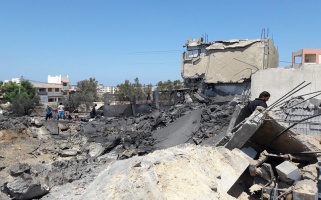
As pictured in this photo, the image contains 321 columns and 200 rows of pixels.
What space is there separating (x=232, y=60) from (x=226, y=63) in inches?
16.5

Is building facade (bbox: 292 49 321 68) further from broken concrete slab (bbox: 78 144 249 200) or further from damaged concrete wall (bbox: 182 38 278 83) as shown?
broken concrete slab (bbox: 78 144 249 200)

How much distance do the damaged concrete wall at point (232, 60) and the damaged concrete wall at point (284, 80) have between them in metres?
2.30

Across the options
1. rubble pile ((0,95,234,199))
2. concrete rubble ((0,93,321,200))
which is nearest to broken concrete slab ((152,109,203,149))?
rubble pile ((0,95,234,199))

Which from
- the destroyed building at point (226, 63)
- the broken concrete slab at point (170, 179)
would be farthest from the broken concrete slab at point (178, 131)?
the destroyed building at point (226, 63)

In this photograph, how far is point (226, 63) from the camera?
19578mm

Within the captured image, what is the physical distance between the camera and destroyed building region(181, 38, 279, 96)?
18.8 metres

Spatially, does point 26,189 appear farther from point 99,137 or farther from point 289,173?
point 99,137

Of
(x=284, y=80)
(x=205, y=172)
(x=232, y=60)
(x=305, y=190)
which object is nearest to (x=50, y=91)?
(x=232, y=60)

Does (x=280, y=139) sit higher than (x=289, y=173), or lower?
higher

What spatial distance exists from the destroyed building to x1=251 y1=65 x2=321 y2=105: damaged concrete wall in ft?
6.01

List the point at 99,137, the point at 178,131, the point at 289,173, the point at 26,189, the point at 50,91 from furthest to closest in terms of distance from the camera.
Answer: the point at 50,91
the point at 99,137
the point at 178,131
the point at 26,189
the point at 289,173

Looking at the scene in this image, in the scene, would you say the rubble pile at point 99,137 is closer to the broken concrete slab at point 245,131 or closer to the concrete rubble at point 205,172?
the concrete rubble at point 205,172

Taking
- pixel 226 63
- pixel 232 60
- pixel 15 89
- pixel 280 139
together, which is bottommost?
pixel 280 139

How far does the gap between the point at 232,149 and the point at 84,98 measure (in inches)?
1312
